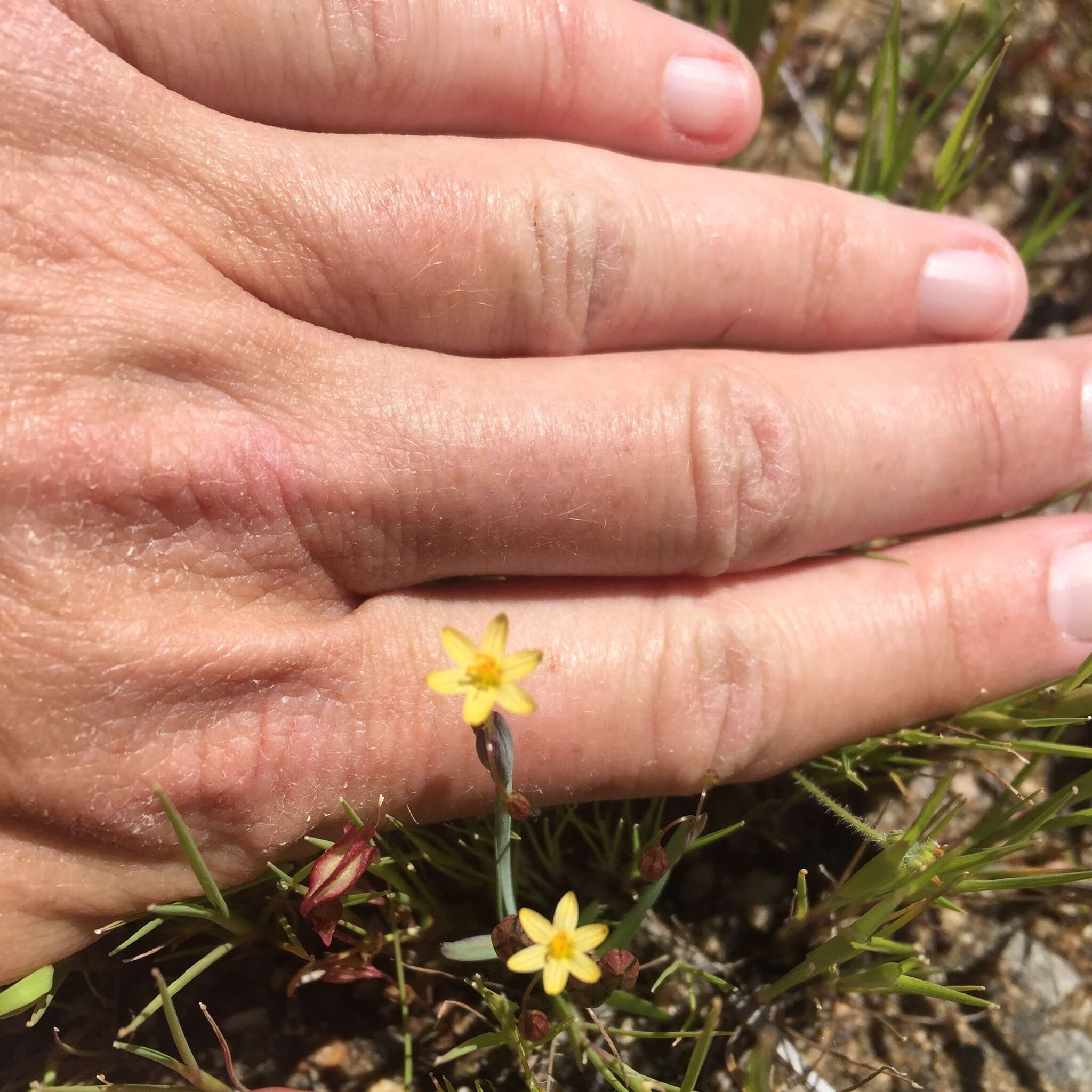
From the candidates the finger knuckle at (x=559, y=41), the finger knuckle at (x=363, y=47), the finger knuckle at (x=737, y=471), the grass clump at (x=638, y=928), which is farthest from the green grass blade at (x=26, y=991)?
the finger knuckle at (x=559, y=41)

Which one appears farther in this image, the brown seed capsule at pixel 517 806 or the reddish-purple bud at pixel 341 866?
the reddish-purple bud at pixel 341 866

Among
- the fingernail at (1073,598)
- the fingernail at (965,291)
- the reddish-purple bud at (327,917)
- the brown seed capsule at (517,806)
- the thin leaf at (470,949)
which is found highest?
the fingernail at (965,291)

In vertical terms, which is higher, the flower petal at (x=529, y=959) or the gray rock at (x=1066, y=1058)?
the flower petal at (x=529, y=959)

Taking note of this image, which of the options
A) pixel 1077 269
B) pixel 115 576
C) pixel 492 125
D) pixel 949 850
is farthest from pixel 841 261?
pixel 115 576

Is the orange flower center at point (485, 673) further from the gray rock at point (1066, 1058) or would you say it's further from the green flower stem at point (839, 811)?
the gray rock at point (1066, 1058)

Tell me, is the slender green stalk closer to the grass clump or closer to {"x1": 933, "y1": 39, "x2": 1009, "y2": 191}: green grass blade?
the grass clump
